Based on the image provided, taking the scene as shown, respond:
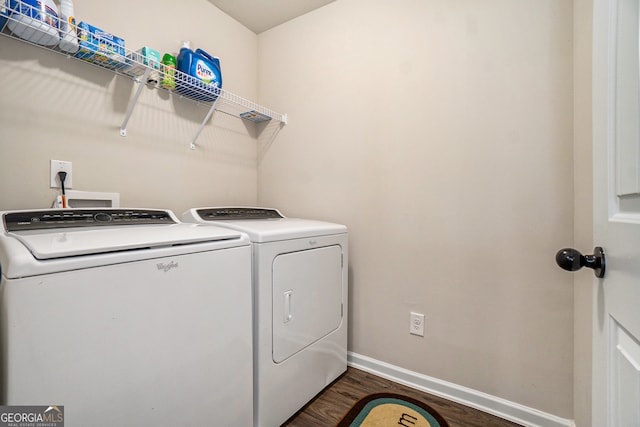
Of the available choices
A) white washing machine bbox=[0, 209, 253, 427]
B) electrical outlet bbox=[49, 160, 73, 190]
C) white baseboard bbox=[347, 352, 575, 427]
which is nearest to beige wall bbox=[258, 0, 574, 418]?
white baseboard bbox=[347, 352, 575, 427]

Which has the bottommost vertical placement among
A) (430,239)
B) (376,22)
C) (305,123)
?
(430,239)

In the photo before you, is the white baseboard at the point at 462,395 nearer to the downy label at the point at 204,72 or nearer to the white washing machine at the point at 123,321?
the white washing machine at the point at 123,321

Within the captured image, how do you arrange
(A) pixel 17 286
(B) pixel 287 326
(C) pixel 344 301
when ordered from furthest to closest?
(C) pixel 344 301 < (B) pixel 287 326 < (A) pixel 17 286

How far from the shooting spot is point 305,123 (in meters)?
2.11

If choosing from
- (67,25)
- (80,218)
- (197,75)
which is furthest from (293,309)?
(67,25)

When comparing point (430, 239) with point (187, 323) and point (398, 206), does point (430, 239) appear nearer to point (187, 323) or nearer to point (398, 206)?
point (398, 206)

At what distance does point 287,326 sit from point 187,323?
0.53 m

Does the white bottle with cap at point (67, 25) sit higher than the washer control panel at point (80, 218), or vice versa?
the white bottle with cap at point (67, 25)

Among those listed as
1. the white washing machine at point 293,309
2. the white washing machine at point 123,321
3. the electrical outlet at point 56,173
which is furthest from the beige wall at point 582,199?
the electrical outlet at point 56,173

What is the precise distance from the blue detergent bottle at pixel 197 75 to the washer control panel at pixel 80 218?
80 centimetres

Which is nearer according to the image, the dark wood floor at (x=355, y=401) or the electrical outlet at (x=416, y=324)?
the dark wood floor at (x=355, y=401)

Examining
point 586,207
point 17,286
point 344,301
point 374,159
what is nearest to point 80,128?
point 17,286

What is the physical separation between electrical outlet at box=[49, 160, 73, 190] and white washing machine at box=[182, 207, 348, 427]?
547mm

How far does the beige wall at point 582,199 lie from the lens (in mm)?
1085
